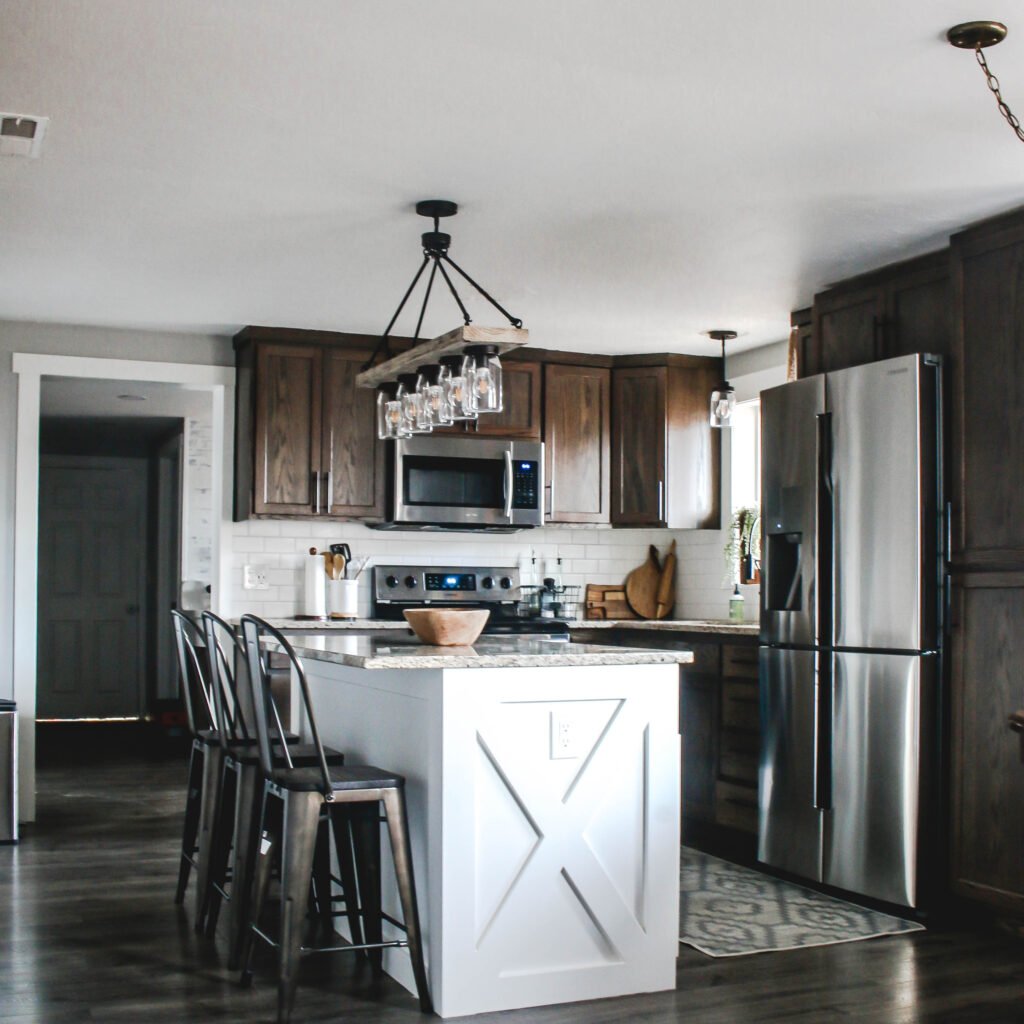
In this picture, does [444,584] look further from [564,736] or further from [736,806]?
[564,736]

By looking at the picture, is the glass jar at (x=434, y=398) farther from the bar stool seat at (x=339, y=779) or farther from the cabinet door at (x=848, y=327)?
the cabinet door at (x=848, y=327)

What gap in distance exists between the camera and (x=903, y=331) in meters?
4.75

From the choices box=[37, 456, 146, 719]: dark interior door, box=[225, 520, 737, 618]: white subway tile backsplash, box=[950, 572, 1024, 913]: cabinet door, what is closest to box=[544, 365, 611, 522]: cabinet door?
box=[225, 520, 737, 618]: white subway tile backsplash

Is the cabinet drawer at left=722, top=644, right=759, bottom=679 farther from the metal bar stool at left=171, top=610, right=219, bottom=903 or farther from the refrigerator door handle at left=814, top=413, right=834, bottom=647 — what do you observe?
the metal bar stool at left=171, top=610, right=219, bottom=903

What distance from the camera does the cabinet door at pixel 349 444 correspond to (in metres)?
6.18

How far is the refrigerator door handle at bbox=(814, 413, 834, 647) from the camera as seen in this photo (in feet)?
14.8

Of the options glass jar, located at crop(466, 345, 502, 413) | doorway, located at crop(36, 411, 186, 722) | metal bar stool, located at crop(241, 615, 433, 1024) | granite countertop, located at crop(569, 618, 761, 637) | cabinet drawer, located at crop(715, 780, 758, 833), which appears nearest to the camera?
metal bar stool, located at crop(241, 615, 433, 1024)

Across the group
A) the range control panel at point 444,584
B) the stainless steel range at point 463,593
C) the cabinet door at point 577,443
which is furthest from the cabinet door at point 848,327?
the range control panel at point 444,584

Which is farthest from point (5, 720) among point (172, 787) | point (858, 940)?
point (858, 940)

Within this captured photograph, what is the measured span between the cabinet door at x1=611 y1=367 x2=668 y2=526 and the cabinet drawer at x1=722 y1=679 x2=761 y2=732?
4.96ft

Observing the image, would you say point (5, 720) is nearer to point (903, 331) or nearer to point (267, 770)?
point (267, 770)

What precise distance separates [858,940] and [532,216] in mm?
2545

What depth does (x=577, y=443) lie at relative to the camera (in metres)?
6.71

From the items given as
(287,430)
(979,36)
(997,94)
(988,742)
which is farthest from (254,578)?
(979,36)
